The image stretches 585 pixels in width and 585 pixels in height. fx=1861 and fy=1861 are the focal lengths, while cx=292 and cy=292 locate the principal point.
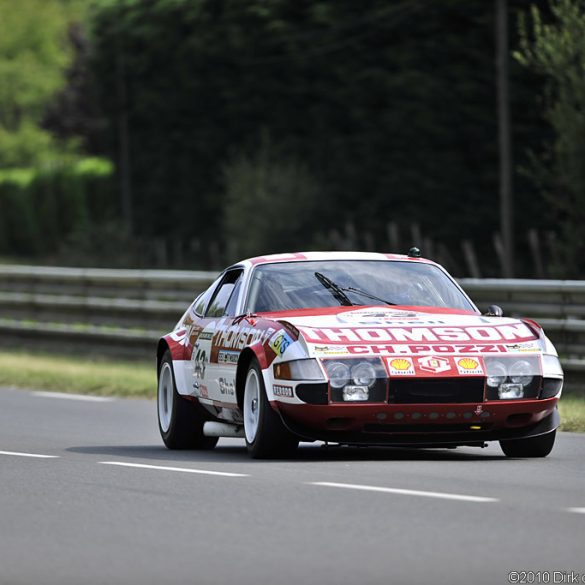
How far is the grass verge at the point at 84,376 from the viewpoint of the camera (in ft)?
66.0

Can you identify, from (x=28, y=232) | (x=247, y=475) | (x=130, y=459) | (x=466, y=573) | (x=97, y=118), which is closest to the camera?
(x=466, y=573)

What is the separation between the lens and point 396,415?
37.1ft

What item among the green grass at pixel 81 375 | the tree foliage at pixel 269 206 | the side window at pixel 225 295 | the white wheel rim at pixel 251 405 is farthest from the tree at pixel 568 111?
the tree foliage at pixel 269 206

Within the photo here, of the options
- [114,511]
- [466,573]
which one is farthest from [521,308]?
[466,573]

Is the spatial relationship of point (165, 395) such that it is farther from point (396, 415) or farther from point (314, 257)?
point (396, 415)

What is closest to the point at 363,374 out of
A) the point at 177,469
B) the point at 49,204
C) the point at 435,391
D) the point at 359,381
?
the point at 359,381

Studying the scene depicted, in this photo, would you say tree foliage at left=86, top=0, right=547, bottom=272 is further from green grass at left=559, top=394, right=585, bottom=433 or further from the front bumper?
the front bumper

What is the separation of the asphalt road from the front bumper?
0.17m

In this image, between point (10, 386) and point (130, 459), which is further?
point (10, 386)

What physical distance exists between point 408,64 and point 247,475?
3355 centimetres

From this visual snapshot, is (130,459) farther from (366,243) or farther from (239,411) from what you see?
(366,243)

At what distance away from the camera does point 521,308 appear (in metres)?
18.9

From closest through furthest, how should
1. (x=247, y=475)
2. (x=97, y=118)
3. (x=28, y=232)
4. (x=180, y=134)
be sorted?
(x=247, y=475) → (x=180, y=134) → (x=28, y=232) → (x=97, y=118)

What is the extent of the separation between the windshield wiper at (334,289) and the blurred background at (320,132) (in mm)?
16057
